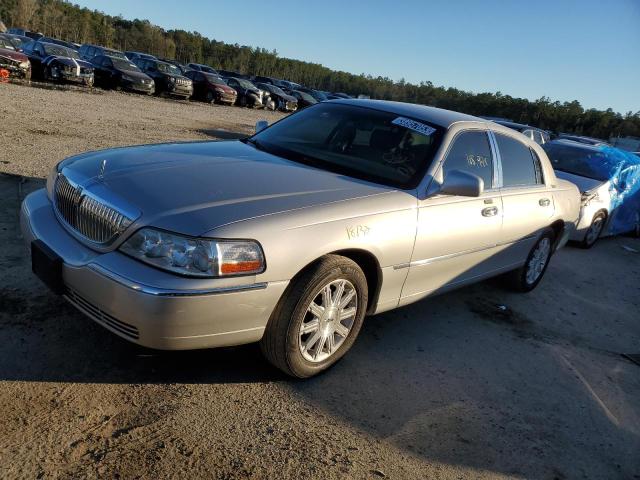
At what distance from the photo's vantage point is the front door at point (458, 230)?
11.7ft

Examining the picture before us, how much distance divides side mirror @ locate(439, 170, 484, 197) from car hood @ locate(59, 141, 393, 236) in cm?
46

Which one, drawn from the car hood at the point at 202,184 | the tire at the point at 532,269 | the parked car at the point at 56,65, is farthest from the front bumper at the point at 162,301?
the parked car at the point at 56,65

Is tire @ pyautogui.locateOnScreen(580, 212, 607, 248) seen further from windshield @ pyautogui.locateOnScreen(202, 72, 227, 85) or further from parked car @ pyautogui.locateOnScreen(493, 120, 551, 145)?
windshield @ pyautogui.locateOnScreen(202, 72, 227, 85)

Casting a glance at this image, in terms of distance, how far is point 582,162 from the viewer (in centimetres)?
878

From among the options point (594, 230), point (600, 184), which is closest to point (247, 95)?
point (600, 184)

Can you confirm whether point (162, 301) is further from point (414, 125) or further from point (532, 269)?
point (532, 269)

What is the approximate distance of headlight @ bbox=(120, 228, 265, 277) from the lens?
254 cm

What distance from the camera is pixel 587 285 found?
6.36 metres

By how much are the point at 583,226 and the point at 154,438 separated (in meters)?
7.19

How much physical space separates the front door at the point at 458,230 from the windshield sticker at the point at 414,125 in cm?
20

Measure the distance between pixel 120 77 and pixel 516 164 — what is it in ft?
70.1

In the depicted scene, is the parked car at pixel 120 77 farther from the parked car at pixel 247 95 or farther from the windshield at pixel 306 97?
the windshield at pixel 306 97

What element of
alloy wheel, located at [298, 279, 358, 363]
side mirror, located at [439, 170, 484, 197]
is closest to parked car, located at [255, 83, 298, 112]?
side mirror, located at [439, 170, 484, 197]

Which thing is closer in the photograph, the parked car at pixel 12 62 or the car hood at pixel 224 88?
the parked car at pixel 12 62
